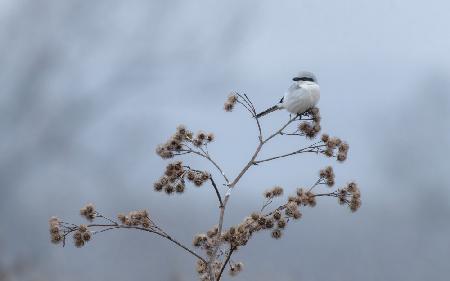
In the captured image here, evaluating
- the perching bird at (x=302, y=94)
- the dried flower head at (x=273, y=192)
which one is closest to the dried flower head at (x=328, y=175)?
the dried flower head at (x=273, y=192)

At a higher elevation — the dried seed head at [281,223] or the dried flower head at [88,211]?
the dried flower head at [88,211]

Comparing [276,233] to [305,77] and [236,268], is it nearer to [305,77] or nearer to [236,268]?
[236,268]

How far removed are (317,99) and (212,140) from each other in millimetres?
1454

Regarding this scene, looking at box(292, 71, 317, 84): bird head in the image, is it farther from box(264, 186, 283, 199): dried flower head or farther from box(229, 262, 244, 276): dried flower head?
box(229, 262, 244, 276): dried flower head

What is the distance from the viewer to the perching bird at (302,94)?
250 inches

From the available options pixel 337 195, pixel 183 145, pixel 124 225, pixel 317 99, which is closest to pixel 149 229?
pixel 124 225

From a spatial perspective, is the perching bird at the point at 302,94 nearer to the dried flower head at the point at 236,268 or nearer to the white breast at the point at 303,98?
the white breast at the point at 303,98

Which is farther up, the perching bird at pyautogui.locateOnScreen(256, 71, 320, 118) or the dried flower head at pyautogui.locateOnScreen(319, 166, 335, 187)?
the perching bird at pyautogui.locateOnScreen(256, 71, 320, 118)

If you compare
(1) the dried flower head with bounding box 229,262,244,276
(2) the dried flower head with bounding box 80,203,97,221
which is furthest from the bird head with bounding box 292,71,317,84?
(2) the dried flower head with bounding box 80,203,97,221

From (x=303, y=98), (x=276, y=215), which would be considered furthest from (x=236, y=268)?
(x=303, y=98)

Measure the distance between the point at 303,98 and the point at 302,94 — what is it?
0.08 m

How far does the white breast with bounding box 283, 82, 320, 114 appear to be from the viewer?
20.8ft

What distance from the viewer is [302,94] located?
6379 millimetres

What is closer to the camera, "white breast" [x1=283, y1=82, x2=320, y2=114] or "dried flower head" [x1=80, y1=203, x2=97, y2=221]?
"dried flower head" [x1=80, y1=203, x2=97, y2=221]
